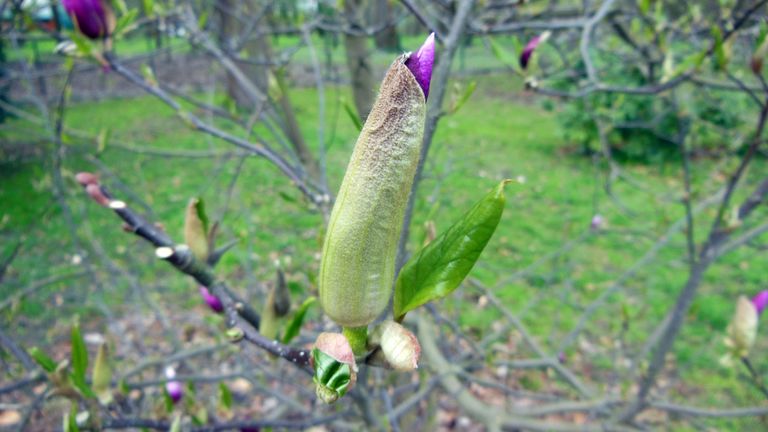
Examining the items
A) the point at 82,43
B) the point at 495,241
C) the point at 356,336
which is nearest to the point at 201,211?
the point at 356,336

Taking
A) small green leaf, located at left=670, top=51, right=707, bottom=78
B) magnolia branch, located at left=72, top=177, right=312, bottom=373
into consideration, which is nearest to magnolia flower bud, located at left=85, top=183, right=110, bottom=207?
magnolia branch, located at left=72, top=177, right=312, bottom=373

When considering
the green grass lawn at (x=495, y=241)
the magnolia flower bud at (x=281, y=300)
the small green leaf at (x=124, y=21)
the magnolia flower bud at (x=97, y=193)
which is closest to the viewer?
the magnolia flower bud at (x=97, y=193)

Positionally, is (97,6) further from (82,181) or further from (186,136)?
(186,136)

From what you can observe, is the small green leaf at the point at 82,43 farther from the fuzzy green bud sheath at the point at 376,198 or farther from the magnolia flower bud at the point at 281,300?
the fuzzy green bud sheath at the point at 376,198

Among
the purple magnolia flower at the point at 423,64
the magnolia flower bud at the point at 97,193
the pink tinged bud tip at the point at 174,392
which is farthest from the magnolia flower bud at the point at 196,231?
the pink tinged bud tip at the point at 174,392

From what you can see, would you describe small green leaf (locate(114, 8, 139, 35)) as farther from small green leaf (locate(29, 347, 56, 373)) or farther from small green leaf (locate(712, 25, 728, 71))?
small green leaf (locate(712, 25, 728, 71))

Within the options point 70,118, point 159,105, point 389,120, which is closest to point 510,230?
point 389,120
